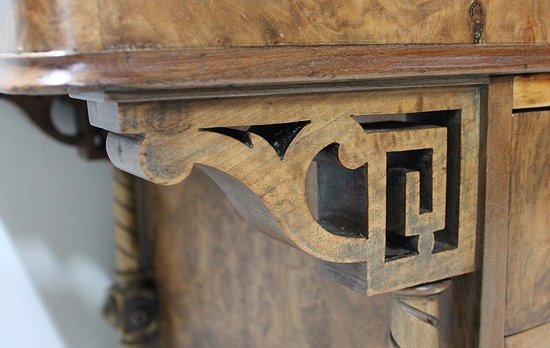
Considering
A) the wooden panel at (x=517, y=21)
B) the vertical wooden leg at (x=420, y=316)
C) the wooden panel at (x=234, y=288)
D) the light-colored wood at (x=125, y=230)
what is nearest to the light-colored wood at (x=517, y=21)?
the wooden panel at (x=517, y=21)

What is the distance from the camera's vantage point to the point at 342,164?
460 millimetres

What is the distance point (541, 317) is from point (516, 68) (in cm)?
23

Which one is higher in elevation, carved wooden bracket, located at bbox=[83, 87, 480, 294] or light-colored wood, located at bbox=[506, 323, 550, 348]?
carved wooden bracket, located at bbox=[83, 87, 480, 294]

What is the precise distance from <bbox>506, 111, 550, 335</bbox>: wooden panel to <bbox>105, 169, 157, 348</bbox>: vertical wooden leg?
660 mm

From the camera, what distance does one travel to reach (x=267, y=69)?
1.26 ft

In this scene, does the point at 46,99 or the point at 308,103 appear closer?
the point at 308,103

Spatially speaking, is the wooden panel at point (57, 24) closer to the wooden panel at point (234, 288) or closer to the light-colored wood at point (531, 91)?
the light-colored wood at point (531, 91)

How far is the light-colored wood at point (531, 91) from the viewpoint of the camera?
0.53 m

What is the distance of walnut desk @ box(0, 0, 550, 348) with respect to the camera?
35 centimetres

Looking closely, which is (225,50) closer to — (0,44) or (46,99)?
A: (0,44)

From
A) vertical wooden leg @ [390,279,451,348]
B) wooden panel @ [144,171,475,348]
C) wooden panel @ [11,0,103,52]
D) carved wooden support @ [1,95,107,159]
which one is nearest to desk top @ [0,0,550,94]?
wooden panel @ [11,0,103,52]

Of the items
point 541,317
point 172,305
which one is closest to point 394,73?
point 541,317

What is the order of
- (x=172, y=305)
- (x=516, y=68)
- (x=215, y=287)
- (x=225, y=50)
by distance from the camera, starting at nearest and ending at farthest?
(x=225, y=50)
(x=516, y=68)
(x=215, y=287)
(x=172, y=305)

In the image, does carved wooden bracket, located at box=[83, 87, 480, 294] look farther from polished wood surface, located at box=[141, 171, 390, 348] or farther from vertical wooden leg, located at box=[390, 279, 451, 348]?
polished wood surface, located at box=[141, 171, 390, 348]
